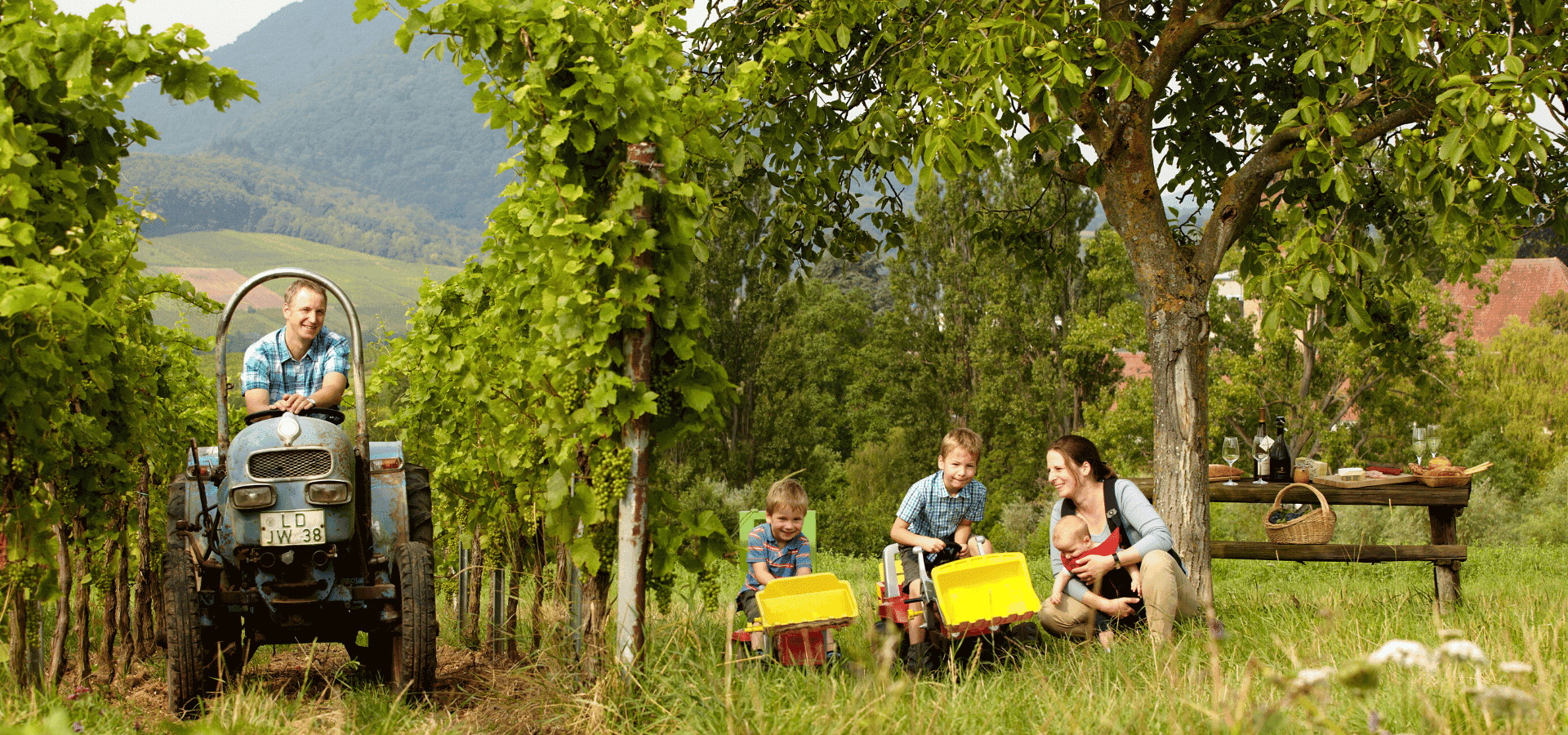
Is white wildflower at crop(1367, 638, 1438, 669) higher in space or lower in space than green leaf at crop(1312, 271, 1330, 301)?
lower

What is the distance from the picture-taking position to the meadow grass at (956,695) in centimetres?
265

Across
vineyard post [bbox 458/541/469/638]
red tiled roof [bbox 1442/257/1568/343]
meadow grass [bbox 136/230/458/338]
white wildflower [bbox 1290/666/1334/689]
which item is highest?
meadow grass [bbox 136/230/458/338]

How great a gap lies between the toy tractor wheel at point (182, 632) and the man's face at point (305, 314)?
87 centimetres

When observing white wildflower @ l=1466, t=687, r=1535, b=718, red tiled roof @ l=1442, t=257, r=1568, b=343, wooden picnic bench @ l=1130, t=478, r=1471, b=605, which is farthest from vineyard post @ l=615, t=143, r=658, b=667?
red tiled roof @ l=1442, t=257, r=1568, b=343

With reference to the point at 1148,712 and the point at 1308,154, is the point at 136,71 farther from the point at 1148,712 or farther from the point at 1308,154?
the point at 1308,154

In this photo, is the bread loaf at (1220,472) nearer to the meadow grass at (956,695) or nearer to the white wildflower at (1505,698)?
the meadow grass at (956,695)

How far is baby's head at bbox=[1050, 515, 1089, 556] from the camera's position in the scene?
430cm

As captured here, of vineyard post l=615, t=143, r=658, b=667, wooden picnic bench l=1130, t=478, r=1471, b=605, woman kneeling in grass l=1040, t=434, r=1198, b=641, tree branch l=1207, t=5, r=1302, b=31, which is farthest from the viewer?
wooden picnic bench l=1130, t=478, r=1471, b=605

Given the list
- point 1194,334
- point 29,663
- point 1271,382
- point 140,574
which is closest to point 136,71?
point 29,663

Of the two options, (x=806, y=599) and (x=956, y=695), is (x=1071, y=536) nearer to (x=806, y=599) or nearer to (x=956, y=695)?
(x=806, y=599)

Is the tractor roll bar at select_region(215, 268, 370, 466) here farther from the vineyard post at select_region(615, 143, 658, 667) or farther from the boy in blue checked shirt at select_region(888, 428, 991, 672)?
the boy in blue checked shirt at select_region(888, 428, 991, 672)

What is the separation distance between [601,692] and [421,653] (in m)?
0.90

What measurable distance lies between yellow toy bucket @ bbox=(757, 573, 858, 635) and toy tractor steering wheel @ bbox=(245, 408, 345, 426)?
1718 mm

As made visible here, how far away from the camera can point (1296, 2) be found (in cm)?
407
